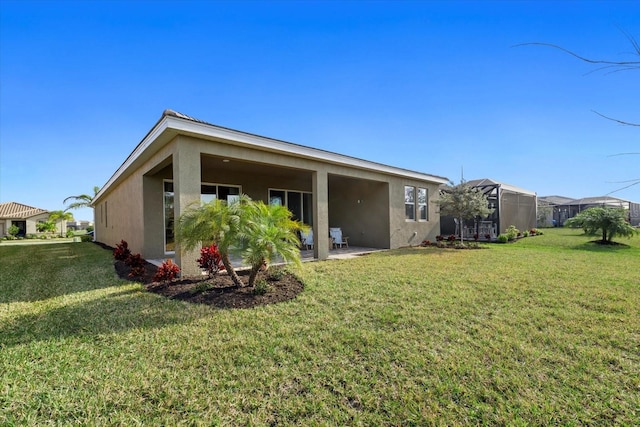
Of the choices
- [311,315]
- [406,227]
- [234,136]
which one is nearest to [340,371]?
[311,315]

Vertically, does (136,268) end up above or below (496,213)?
below

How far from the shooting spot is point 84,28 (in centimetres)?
877

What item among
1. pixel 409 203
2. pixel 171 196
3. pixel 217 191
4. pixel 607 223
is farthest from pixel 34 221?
pixel 607 223

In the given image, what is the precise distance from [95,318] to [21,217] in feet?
143

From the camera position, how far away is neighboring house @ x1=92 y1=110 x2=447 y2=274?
6.68m

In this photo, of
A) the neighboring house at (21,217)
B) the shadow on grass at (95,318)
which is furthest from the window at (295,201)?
the neighboring house at (21,217)

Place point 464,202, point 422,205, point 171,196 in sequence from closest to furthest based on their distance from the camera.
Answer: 1. point 171,196
2. point 464,202
3. point 422,205

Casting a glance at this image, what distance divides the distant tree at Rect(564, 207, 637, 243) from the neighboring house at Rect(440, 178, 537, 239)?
4251mm

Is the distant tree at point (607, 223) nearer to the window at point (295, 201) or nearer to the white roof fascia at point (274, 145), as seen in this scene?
Answer: the white roof fascia at point (274, 145)

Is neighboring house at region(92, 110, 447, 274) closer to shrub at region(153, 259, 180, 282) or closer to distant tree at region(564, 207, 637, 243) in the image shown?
shrub at region(153, 259, 180, 282)

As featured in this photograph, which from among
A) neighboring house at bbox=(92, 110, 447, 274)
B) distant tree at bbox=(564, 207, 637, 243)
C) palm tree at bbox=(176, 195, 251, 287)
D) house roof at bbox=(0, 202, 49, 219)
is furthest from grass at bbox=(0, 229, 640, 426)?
house roof at bbox=(0, 202, 49, 219)

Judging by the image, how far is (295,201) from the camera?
13859 millimetres

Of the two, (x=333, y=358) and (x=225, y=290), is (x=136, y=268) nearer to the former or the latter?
(x=225, y=290)

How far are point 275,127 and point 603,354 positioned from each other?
14.9m
